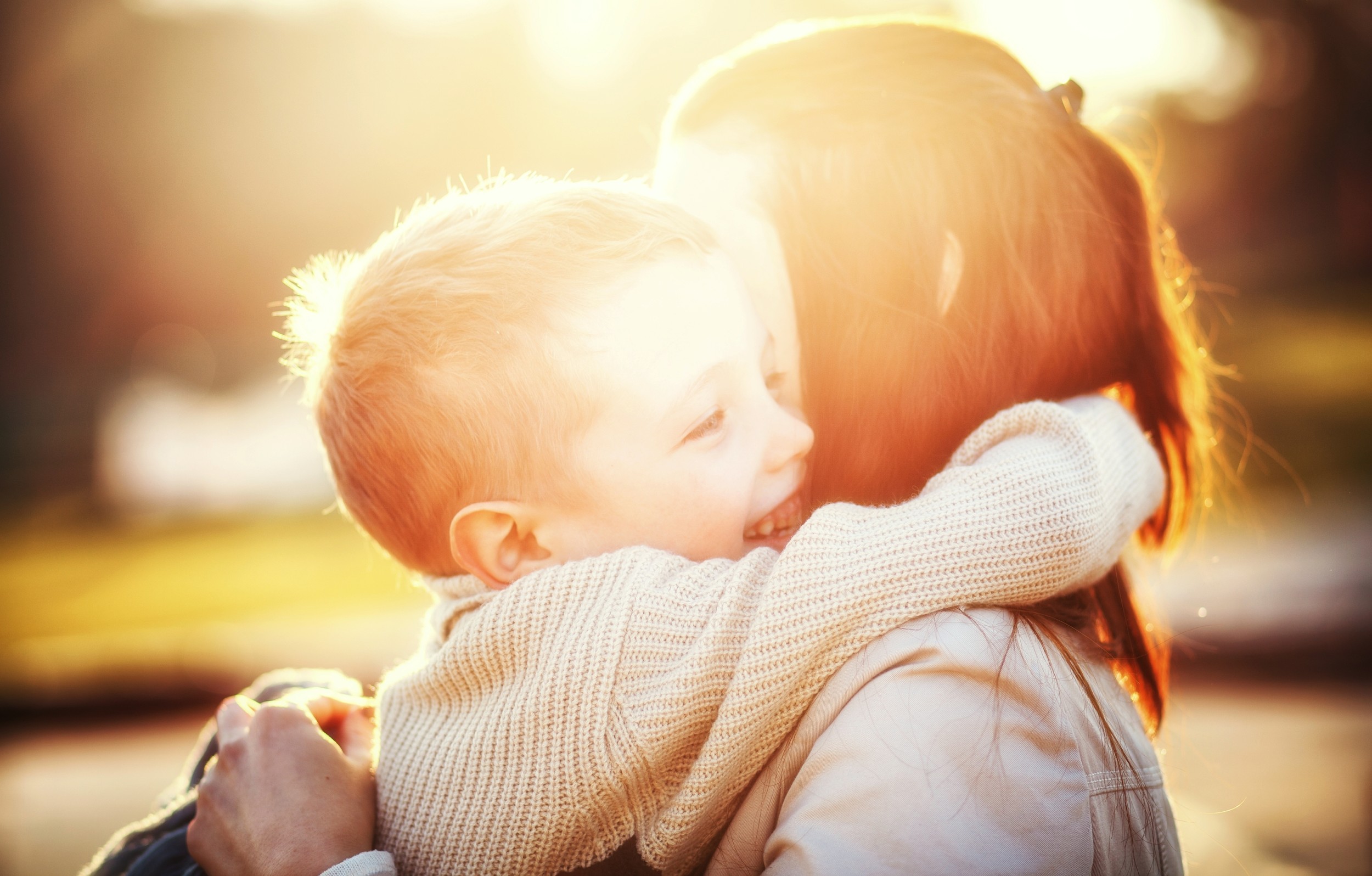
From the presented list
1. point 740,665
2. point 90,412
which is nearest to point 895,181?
point 740,665

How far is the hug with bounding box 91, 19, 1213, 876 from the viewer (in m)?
1.13

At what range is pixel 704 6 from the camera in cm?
1118

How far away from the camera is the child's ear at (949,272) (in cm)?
158

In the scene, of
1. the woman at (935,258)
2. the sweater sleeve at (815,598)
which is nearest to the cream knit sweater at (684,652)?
the sweater sleeve at (815,598)

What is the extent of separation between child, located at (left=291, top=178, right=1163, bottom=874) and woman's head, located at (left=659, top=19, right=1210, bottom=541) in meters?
0.11

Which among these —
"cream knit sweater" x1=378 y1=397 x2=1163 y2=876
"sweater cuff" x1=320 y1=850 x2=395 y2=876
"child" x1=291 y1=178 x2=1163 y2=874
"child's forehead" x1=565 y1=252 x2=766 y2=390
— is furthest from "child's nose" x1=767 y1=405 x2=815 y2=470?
"sweater cuff" x1=320 y1=850 x2=395 y2=876

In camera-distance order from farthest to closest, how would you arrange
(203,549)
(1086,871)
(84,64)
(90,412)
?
(84,64)
(90,412)
(203,549)
(1086,871)

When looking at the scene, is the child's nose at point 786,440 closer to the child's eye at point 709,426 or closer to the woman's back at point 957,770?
the child's eye at point 709,426

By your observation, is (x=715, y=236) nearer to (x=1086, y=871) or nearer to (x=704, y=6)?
(x=1086, y=871)

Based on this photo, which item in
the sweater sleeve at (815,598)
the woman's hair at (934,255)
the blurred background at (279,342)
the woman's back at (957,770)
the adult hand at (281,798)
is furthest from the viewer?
the blurred background at (279,342)

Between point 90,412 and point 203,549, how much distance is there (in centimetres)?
547

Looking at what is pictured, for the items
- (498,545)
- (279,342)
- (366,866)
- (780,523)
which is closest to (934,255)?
(780,523)

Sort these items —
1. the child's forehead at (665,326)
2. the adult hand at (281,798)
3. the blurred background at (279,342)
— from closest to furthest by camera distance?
the adult hand at (281,798)
the child's forehead at (665,326)
the blurred background at (279,342)

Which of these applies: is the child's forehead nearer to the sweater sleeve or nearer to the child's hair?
the child's hair
